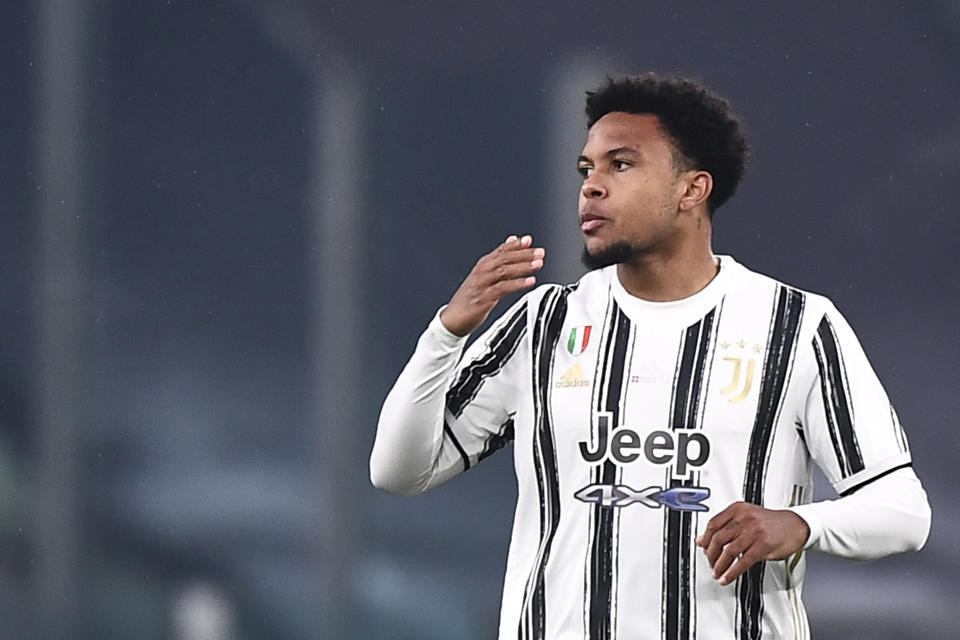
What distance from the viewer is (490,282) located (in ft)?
7.03

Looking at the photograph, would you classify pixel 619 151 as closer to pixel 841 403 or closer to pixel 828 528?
pixel 841 403

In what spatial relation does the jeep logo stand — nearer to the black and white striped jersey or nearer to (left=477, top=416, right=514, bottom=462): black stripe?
the black and white striped jersey

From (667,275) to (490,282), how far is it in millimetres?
267

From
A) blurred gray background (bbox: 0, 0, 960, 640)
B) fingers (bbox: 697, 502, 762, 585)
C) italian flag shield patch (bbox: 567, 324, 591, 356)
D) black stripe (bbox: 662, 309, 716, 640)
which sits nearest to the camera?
fingers (bbox: 697, 502, 762, 585)

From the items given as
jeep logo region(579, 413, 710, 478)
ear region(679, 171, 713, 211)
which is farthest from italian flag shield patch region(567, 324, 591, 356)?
ear region(679, 171, 713, 211)

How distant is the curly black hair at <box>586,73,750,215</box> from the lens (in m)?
2.33

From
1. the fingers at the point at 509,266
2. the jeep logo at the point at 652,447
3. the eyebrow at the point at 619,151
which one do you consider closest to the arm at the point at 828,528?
the jeep logo at the point at 652,447

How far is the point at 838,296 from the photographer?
3201mm

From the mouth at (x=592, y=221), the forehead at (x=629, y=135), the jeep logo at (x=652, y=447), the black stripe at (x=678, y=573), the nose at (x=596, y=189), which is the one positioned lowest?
the black stripe at (x=678, y=573)

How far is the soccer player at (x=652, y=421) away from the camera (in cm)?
213

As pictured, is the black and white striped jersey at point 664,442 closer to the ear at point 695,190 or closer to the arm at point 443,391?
the arm at point 443,391

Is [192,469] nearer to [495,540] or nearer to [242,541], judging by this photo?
[242,541]

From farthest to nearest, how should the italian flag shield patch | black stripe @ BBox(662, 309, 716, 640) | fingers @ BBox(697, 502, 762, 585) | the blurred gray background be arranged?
1. the blurred gray background
2. the italian flag shield patch
3. black stripe @ BBox(662, 309, 716, 640)
4. fingers @ BBox(697, 502, 762, 585)

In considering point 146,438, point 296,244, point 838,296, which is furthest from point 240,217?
point 838,296
